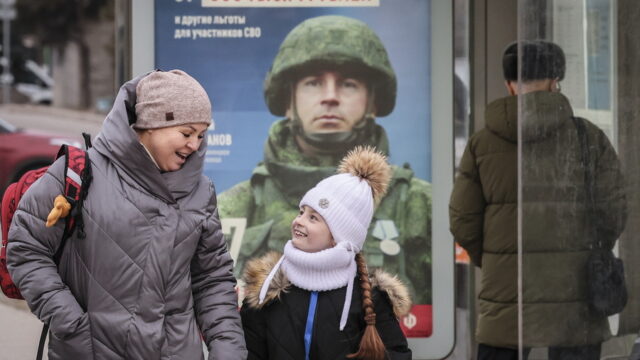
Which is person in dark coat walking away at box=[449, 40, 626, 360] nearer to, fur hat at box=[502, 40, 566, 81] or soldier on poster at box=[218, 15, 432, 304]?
fur hat at box=[502, 40, 566, 81]

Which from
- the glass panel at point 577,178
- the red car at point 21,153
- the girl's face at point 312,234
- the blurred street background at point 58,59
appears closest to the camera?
the girl's face at point 312,234

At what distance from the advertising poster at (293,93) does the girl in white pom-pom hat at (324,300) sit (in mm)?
1554

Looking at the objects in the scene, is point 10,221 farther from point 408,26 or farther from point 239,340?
point 408,26

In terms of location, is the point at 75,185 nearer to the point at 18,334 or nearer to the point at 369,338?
the point at 369,338

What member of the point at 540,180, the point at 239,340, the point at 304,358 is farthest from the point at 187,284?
the point at 540,180

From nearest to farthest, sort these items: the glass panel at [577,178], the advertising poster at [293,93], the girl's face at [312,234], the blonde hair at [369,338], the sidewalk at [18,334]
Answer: the blonde hair at [369,338]
the girl's face at [312,234]
the glass panel at [577,178]
the advertising poster at [293,93]
the sidewalk at [18,334]

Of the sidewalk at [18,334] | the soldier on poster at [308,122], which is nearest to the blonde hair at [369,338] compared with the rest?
the soldier on poster at [308,122]

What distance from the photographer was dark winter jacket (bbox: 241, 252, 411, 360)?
147 inches

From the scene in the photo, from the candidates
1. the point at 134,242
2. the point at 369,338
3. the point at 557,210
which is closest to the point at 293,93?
the point at 557,210

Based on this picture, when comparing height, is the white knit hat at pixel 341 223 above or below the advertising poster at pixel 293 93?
below

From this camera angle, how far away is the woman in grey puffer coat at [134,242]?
3283 millimetres

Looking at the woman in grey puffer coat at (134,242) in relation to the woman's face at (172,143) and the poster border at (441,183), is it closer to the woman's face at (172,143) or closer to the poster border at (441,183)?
the woman's face at (172,143)

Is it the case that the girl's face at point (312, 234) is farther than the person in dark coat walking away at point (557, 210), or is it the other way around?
the person in dark coat walking away at point (557, 210)

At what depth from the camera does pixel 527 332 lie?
4.63m
